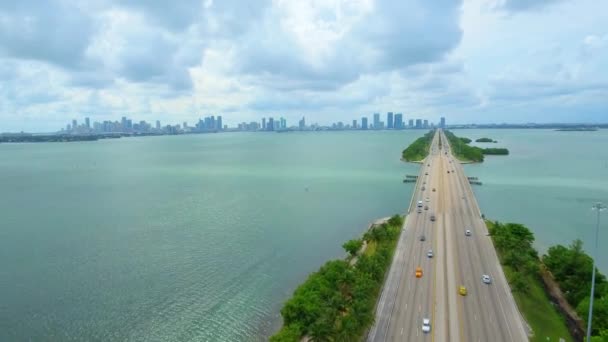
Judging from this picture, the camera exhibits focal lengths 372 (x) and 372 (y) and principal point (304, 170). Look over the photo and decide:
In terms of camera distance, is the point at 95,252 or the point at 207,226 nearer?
the point at 95,252

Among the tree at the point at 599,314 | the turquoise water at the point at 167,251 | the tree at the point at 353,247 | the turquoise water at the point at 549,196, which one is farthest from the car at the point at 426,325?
the turquoise water at the point at 549,196

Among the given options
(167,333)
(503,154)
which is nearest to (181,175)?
(167,333)

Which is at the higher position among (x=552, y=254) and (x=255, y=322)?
(x=552, y=254)

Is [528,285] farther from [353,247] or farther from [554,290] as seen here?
[353,247]

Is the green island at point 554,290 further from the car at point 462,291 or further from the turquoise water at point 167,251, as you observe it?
the turquoise water at point 167,251

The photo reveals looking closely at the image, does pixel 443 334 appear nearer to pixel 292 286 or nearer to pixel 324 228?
pixel 292 286

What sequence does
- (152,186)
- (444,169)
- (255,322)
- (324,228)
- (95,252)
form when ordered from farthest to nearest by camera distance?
1. (444,169)
2. (152,186)
3. (324,228)
4. (95,252)
5. (255,322)
